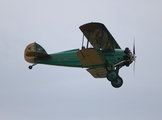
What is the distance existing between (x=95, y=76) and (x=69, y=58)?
2.52 meters

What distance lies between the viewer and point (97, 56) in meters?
18.2

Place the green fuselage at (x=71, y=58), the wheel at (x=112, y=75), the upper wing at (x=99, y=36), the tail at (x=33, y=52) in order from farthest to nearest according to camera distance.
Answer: the tail at (x=33, y=52)
the green fuselage at (x=71, y=58)
the wheel at (x=112, y=75)
the upper wing at (x=99, y=36)

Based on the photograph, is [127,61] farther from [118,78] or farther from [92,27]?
[92,27]

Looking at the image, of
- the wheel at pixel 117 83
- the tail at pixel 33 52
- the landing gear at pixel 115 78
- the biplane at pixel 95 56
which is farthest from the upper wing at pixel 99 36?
the tail at pixel 33 52

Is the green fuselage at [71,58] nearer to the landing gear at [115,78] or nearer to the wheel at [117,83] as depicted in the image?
the landing gear at [115,78]

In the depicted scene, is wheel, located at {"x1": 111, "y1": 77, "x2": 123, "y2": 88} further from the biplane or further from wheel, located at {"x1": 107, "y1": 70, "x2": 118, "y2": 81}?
wheel, located at {"x1": 107, "y1": 70, "x2": 118, "y2": 81}

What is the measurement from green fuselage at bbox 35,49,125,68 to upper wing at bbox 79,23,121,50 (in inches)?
16.4

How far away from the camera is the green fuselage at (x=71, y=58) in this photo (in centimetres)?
1931

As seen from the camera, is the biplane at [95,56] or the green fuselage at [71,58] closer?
the biplane at [95,56]

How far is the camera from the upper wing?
1777cm

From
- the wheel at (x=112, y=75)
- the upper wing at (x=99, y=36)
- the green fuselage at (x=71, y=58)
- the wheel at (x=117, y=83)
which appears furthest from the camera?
the wheel at (x=117, y=83)

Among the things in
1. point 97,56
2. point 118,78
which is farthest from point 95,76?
point 97,56

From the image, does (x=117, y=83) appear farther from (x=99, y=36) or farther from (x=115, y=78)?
(x=99, y=36)

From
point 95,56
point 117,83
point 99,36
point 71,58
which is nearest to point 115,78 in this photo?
point 117,83
